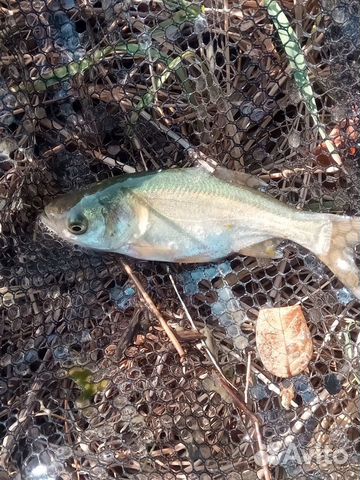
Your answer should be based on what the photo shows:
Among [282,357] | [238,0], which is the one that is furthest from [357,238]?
[238,0]

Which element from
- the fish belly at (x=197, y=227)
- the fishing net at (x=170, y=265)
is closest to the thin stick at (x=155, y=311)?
the fishing net at (x=170, y=265)

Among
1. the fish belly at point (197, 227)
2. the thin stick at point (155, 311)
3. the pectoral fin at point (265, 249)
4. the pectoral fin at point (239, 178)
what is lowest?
the thin stick at point (155, 311)

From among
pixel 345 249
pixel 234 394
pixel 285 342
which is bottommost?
pixel 234 394

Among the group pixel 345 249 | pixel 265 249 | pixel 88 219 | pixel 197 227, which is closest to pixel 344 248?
pixel 345 249

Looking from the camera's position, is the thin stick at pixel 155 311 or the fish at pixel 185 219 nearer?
the fish at pixel 185 219

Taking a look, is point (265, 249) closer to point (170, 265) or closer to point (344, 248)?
point (344, 248)

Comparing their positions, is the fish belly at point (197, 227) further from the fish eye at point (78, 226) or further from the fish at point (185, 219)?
the fish eye at point (78, 226)

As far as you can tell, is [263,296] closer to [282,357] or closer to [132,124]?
[282,357]
